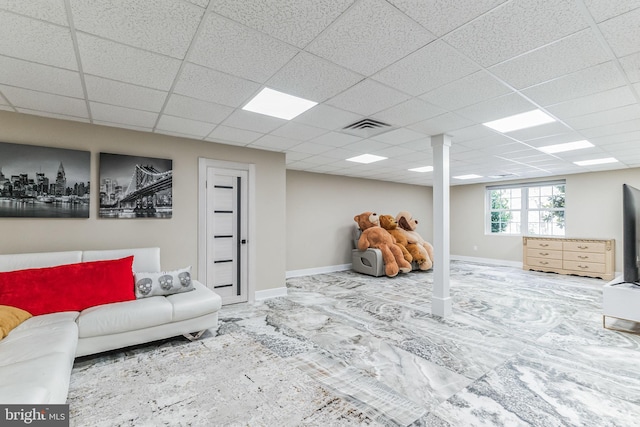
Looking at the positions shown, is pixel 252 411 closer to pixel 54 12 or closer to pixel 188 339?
pixel 188 339

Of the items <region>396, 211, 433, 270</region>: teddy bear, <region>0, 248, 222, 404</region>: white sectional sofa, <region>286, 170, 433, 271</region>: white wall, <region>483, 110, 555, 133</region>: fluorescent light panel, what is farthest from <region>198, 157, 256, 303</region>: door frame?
<region>396, 211, 433, 270</region>: teddy bear

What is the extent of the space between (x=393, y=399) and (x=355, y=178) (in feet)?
20.1

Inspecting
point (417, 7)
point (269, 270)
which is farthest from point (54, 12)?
point (269, 270)

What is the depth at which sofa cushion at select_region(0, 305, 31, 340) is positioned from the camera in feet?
7.15

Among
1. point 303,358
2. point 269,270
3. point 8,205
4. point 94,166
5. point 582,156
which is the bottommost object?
Answer: point 303,358

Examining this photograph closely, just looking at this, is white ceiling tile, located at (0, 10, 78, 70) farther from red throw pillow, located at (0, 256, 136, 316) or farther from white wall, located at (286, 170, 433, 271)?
white wall, located at (286, 170, 433, 271)

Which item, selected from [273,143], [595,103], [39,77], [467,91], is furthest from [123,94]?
[595,103]

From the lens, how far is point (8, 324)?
224 centimetres

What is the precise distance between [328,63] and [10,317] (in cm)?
312

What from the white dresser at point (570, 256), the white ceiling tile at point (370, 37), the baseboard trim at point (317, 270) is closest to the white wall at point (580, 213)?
the white dresser at point (570, 256)

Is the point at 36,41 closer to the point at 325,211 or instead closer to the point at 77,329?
the point at 77,329

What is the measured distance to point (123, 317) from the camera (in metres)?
2.67

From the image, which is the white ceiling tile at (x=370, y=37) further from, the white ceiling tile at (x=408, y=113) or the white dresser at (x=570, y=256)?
the white dresser at (x=570, y=256)

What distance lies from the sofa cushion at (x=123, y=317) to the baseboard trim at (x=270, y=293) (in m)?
1.77
